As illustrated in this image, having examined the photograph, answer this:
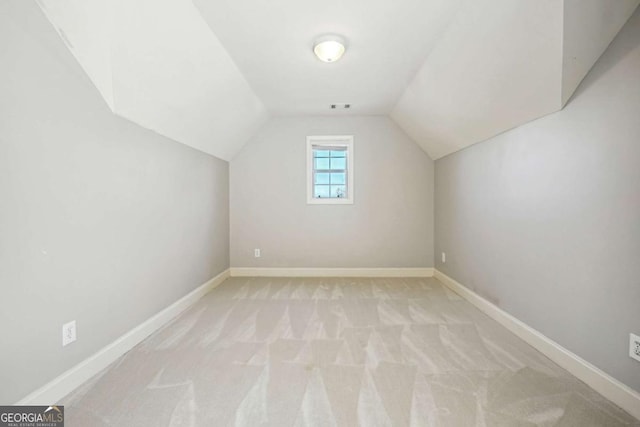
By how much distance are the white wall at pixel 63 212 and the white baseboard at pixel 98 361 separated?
4 centimetres

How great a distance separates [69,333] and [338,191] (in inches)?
137

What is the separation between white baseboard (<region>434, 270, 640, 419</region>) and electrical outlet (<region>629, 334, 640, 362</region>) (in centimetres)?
18

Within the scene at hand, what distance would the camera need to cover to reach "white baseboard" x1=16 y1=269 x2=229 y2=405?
1451 millimetres

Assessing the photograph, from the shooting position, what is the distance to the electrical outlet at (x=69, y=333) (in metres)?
1.59

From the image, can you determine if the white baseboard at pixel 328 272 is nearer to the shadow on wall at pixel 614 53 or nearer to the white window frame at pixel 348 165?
the white window frame at pixel 348 165

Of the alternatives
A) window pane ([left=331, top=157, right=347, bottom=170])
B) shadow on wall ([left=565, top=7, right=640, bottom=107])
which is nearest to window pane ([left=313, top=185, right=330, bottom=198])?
window pane ([left=331, top=157, right=347, bottom=170])

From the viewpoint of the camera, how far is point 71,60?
1558 millimetres

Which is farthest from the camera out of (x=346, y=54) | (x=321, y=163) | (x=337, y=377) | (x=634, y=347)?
(x=321, y=163)

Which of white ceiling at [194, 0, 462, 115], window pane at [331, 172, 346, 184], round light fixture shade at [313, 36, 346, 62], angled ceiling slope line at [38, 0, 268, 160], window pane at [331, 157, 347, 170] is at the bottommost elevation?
window pane at [331, 172, 346, 184]

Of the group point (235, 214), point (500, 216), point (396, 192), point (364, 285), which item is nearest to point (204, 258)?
point (235, 214)

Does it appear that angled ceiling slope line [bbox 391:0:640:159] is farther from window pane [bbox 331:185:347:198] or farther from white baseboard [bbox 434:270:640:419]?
window pane [bbox 331:185:347:198]

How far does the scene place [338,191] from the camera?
4438mm

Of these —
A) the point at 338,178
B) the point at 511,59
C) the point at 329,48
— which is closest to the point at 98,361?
the point at 329,48

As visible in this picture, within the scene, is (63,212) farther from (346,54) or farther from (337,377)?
(346,54)
